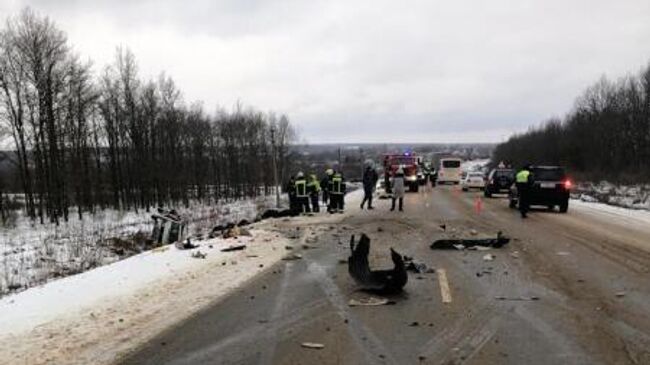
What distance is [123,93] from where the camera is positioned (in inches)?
2670

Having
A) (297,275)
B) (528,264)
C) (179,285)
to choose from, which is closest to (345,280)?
(297,275)

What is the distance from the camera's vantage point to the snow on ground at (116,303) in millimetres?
7309

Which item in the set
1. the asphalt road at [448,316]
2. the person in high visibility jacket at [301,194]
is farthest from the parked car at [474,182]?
the asphalt road at [448,316]

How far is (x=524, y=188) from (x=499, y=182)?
50.2 ft

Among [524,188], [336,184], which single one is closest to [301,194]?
[336,184]

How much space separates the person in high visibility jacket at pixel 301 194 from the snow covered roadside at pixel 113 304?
44.1 feet

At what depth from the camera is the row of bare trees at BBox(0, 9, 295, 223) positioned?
52906 mm

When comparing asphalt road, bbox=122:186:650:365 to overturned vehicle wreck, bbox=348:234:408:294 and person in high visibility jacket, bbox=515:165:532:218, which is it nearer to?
overturned vehicle wreck, bbox=348:234:408:294

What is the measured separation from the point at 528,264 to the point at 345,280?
11.5 feet

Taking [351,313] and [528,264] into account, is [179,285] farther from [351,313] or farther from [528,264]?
[528,264]

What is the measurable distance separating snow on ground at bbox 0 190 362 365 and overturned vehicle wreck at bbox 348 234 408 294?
1799 mm

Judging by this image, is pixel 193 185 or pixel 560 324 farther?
pixel 193 185

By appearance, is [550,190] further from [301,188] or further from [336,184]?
[301,188]

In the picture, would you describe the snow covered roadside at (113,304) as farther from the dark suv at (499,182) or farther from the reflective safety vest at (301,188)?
the dark suv at (499,182)
